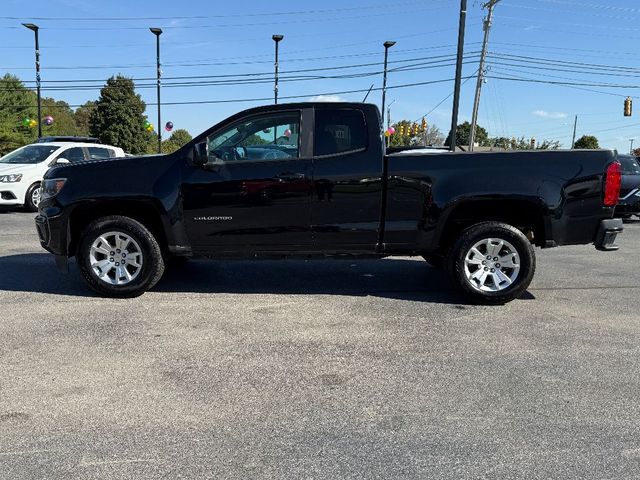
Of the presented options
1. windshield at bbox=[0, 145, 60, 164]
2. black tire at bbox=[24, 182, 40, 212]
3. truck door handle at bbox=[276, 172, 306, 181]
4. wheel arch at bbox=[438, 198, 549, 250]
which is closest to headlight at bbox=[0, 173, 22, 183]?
black tire at bbox=[24, 182, 40, 212]

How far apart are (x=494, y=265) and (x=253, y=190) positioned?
2.58m

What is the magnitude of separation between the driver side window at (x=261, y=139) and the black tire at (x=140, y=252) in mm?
1139

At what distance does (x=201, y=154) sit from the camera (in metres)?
5.41

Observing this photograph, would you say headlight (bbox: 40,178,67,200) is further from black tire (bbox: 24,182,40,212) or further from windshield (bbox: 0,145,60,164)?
windshield (bbox: 0,145,60,164)

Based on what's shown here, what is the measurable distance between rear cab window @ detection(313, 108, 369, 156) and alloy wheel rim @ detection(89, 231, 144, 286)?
216cm

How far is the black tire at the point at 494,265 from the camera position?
552cm

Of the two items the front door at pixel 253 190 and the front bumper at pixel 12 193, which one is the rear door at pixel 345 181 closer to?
the front door at pixel 253 190

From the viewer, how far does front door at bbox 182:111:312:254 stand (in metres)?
5.52

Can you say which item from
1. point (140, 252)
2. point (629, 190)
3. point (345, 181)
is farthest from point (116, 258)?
point (629, 190)

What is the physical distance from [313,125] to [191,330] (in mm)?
2396

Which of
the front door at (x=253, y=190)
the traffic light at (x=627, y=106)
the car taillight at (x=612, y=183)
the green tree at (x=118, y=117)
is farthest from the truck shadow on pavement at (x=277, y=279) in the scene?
the green tree at (x=118, y=117)

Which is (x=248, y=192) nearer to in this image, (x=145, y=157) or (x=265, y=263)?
(x=145, y=157)

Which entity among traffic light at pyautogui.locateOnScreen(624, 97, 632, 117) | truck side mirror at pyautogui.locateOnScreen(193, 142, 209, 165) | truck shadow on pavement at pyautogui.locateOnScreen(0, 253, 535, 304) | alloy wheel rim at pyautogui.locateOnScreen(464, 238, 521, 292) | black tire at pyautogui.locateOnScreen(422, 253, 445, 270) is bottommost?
truck shadow on pavement at pyautogui.locateOnScreen(0, 253, 535, 304)

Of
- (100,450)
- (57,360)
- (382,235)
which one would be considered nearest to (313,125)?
(382,235)
